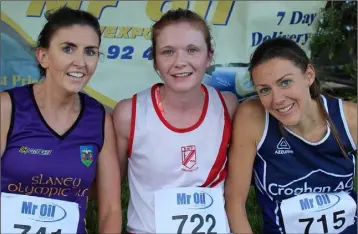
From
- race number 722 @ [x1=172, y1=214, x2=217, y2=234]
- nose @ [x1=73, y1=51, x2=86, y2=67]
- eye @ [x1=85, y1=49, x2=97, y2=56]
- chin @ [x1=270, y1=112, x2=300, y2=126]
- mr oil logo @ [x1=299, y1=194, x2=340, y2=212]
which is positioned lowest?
race number 722 @ [x1=172, y1=214, x2=217, y2=234]

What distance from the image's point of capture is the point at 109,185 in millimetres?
2707

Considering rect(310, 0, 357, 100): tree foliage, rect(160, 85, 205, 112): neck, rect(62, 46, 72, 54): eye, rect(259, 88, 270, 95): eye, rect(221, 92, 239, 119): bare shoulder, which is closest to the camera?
rect(62, 46, 72, 54): eye

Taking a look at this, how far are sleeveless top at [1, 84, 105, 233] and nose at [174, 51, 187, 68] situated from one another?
1.73 ft

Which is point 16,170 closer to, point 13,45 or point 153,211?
point 153,211

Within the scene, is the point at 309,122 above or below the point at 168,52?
below

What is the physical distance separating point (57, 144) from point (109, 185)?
354 millimetres

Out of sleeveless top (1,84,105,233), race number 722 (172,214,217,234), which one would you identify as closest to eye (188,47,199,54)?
sleeveless top (1,84,105,233)

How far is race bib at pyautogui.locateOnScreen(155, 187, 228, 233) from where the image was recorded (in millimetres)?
2588

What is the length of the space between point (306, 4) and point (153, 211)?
10.4 ft

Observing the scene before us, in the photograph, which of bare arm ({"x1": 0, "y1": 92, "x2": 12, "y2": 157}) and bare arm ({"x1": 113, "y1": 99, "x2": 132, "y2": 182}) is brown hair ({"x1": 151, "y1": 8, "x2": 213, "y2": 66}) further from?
bare arm ({"x1": 0, "y1": 92, "x2": 12, "y2": 157})

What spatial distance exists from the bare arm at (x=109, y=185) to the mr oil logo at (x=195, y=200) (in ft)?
1.09

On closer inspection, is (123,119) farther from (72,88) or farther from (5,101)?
(5,101)

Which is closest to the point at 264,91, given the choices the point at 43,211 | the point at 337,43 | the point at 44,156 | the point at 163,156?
the point at 163,156

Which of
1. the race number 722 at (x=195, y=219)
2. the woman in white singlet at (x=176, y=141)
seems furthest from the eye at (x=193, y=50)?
the race number 722 at (x=195, y=219)
